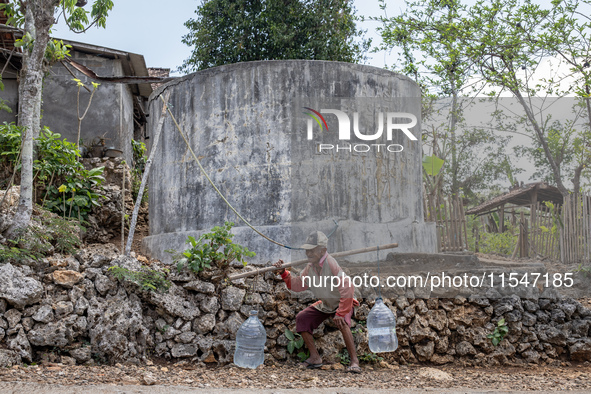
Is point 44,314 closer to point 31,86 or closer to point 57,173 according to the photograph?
point 31,86

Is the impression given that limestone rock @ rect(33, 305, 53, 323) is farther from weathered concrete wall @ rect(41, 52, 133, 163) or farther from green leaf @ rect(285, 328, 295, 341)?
weathered concrete wall @ rect(41, 52, 133, 163)

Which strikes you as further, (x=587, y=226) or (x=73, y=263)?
(x=587, y=226)

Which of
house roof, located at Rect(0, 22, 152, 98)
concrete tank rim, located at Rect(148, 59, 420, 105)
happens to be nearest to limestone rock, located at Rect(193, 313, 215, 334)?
concrete tank rim, located at Rect(148, 59, 420, 105)

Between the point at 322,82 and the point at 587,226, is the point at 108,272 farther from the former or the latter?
the point at 587,226

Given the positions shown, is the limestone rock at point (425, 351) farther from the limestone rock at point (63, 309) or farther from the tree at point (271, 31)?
the tree at point (271, 31)

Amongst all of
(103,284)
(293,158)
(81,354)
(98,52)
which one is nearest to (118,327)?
(81,354)

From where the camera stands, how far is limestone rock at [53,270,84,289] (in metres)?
6.03

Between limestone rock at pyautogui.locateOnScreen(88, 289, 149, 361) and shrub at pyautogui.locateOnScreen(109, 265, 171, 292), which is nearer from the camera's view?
limestone rock at pyautogui.locateOnScreen(88, 289, 149, 361)

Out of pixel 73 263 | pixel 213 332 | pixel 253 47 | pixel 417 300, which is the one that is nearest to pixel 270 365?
pixel 213 332

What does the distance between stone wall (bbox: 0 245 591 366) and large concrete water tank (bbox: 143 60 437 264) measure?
1199 millimetres

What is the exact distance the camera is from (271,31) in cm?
1565

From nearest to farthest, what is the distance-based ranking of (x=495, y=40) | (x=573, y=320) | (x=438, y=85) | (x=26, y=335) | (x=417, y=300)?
(x=26, y=335) → (x=417, y=300) → (x=573, y=320) → (x=495, y=40) → (x=438, y=85)

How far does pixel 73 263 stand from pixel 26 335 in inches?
37.5

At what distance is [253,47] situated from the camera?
16.1 m
